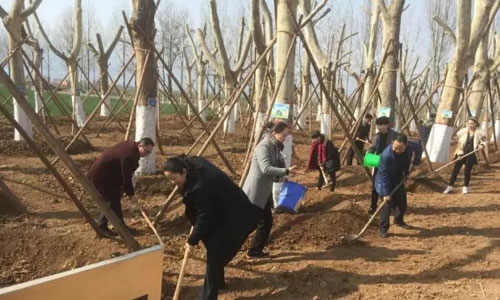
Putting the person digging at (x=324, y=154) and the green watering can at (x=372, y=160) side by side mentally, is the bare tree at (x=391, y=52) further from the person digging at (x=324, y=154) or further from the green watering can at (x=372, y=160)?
the green watering can at (x=372, y=160)

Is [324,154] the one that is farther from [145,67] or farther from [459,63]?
[459,63]

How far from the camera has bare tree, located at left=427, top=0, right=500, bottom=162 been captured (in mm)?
9102

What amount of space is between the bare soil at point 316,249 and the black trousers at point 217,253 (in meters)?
0.45

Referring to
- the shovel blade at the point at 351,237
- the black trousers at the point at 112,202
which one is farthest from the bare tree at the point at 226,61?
the shovel blade at the point at 351,237

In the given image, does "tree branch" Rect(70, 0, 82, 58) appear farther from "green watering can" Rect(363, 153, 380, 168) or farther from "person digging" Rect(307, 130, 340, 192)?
"green watering can" Rect(363, 153, 380, 168)

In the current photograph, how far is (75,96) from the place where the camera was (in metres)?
13.2

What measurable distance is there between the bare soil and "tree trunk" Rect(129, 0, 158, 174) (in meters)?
0.91

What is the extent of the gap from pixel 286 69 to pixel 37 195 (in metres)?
4.37

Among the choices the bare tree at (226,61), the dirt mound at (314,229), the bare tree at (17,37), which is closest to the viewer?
the dirt mound at (314,229)

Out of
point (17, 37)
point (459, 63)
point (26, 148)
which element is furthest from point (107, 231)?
point (459, 63)

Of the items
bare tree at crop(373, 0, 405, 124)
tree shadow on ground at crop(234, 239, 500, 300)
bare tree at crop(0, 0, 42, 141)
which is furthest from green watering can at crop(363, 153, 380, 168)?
bare tree at crop(0, 0, 42, 141)

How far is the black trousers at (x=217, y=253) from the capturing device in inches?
127

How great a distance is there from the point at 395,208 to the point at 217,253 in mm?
3185

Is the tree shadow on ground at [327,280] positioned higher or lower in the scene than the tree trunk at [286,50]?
lower
